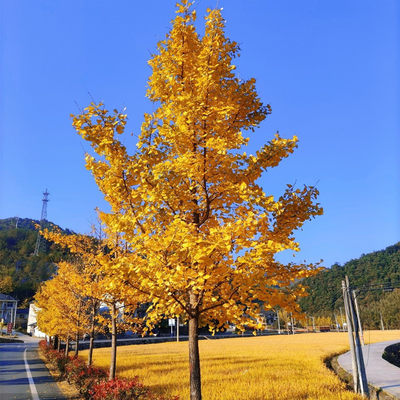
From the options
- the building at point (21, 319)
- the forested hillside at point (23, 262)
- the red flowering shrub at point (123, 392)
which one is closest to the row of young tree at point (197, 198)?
the red flowering shrub at point (123, 392)

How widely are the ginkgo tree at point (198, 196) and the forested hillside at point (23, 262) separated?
3350 inches

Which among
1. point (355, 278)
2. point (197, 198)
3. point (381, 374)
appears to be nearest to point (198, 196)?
point (197, 198)

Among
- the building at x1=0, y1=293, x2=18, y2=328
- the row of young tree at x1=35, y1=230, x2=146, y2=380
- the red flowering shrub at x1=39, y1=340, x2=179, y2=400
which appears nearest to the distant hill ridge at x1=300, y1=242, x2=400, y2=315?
the building at x1=0, y1=293, x2=18, y2=328

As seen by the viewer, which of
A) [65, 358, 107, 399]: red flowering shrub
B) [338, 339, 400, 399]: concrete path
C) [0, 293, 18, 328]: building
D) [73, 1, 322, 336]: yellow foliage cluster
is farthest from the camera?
[0, 293, 18, 328]: building

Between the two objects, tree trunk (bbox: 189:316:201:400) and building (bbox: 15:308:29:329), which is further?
building (bbox: 15:308:29:329)

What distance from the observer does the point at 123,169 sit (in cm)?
554

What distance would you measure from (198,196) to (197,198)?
0.04m

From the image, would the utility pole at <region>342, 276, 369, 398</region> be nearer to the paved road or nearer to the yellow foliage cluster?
the yellow foliage cluster

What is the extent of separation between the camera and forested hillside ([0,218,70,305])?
96.1m

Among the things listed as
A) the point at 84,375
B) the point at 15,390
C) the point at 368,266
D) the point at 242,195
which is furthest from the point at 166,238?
the point at 368,266

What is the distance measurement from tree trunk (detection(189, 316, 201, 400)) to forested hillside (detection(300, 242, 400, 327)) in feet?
286

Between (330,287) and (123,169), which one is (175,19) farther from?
(330,287)

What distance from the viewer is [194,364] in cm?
571

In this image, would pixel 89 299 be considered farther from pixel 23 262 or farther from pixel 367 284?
pixel 23 262
